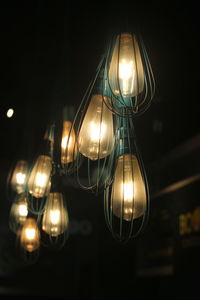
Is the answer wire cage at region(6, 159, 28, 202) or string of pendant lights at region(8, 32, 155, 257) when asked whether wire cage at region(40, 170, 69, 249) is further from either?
wire cage at region(6, 159, 28, 202)

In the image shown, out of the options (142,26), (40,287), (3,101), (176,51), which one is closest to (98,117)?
(3,101)

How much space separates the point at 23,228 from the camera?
2523mm

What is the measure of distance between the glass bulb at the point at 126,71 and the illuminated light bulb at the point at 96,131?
9 cm

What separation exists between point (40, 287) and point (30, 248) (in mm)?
2970

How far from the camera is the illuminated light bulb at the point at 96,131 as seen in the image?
1.42m

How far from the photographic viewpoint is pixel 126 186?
1.41m

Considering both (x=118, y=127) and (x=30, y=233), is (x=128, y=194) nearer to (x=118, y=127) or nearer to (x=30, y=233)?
(x=118, y=127)

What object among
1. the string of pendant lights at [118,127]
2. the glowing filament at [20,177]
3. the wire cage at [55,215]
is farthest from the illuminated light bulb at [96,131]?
the glowing filament at [20,177]

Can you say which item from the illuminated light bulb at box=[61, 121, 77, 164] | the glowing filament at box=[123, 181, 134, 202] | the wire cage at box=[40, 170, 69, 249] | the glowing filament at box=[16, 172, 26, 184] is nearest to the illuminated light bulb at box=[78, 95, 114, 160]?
the glowing filament at box=[123, 181, 134, 202]

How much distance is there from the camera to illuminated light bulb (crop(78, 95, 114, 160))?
142cm

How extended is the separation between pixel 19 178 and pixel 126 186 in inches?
53.1

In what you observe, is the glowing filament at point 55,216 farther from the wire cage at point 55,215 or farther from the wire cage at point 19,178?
the wire cage at point 19,178

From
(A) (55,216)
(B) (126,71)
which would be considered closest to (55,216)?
(A) (55,216)

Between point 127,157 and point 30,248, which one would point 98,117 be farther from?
point 30,248
